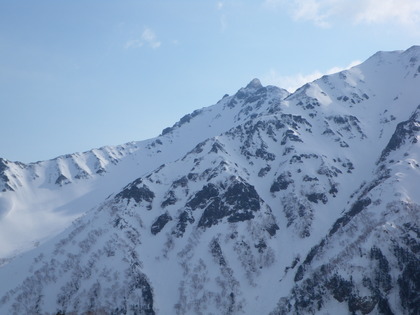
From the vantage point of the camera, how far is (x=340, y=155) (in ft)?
648

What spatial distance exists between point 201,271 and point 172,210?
37417 millimetres

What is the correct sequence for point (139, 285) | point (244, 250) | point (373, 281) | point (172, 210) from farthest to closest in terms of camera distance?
point (172, 210)
point (244, 250)
point (139, 285)
point (373, 281)

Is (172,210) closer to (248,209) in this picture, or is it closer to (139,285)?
(248,209)

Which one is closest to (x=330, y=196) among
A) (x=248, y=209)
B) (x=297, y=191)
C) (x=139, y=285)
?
(x=297, y=191)

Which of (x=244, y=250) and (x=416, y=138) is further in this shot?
(x=416, y=138)

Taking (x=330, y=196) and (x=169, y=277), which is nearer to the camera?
(x=169, y=277)

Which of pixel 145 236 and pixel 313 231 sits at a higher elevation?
pixel 145 236

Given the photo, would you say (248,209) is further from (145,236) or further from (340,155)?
(340,155)

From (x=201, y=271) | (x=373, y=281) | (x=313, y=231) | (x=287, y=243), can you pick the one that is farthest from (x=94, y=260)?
(x=373, y=281)

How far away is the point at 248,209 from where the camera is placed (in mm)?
163750

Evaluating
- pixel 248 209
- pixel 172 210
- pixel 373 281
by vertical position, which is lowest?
pixel 373 281

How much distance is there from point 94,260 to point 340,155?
11973 centimetres

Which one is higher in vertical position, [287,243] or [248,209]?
[248,209]

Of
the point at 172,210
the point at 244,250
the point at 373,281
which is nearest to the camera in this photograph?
the point at 373,281
